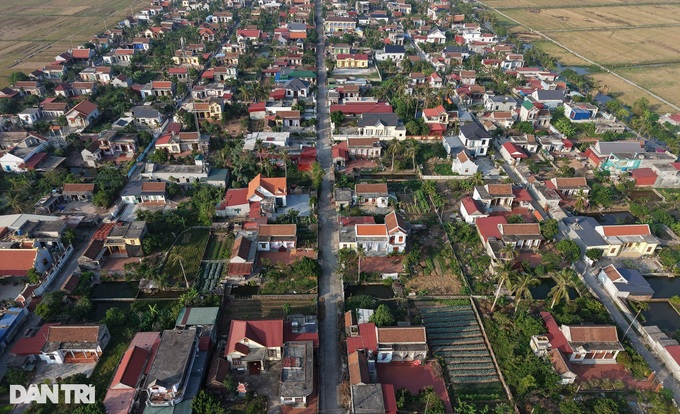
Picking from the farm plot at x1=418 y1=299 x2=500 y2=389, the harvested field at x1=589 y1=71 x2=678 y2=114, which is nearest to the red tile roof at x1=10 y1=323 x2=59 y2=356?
the farm plot at x1=418 y1=299 x2=500 y2=389

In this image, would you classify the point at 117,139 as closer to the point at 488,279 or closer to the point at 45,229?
the point at 45,229

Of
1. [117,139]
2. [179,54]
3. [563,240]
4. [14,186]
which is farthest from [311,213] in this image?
[179,54]

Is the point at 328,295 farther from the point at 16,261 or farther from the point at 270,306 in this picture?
the point at 16,261

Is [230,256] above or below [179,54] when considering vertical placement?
below

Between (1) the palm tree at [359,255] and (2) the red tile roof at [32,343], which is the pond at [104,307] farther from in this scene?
(1) the palm tree at [359,255]

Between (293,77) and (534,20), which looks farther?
(534,20)

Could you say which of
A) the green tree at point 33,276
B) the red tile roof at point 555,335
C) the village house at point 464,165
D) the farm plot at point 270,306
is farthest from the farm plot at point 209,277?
the village house at point 464,165
